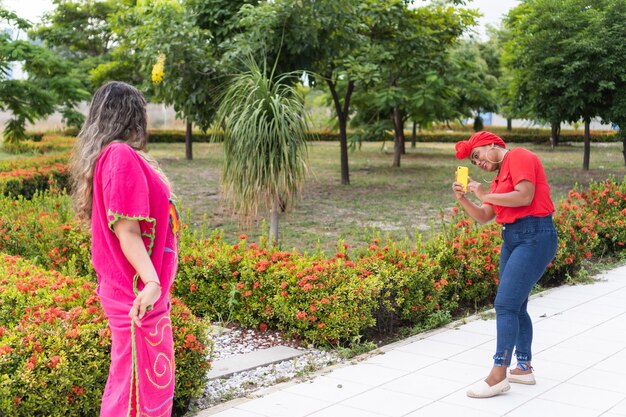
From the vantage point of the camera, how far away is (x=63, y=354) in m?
3.97

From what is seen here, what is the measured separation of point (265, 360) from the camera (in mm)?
5520

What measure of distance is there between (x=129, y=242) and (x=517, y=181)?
260cm

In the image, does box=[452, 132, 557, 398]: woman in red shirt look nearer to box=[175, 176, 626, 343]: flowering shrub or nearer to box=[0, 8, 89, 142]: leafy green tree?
box=[175, 176, 626, 343]: flowering shrub

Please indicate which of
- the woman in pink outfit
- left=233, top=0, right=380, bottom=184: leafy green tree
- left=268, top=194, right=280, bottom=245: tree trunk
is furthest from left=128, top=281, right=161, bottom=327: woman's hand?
left=233, top=0, right=380, bottom=184: leafy green tree

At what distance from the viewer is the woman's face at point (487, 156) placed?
4.83m

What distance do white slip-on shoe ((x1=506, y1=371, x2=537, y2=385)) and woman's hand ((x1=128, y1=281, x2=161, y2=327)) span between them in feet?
9.61

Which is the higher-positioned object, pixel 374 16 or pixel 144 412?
pixel 374 16

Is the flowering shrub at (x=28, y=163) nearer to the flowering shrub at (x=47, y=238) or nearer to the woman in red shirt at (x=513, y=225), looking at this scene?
the flowering shrub at (x=47, y=238)

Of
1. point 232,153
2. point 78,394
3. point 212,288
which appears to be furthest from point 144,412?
point 232,153

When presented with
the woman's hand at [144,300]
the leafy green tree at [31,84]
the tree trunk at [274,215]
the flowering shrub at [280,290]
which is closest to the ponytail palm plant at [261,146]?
the tree trunk at [274,215]

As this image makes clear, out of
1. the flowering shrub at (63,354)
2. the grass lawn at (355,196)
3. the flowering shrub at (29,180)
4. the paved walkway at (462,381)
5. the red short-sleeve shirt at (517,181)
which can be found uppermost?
the red short-sleeve shirt at (517,181)

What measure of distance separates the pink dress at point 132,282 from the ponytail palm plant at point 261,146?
15.4ft

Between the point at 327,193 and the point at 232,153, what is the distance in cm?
827

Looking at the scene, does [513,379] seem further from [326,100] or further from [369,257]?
[326,100]
